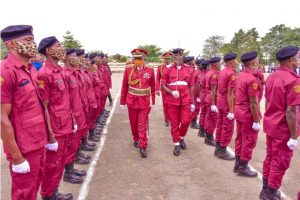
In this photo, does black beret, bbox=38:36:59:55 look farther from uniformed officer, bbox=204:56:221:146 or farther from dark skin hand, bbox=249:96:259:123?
uniformed officer, bbox=204:56:221:146

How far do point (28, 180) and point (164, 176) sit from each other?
108 inches

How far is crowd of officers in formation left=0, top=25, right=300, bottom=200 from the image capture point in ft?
10.6

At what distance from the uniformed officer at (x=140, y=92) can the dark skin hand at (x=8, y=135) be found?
376cm

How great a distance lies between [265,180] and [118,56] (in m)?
56.5

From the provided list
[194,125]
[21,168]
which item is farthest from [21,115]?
[194,125]

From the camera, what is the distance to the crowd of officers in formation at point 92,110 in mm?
3234

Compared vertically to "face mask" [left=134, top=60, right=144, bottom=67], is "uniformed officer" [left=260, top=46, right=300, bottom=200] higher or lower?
lower

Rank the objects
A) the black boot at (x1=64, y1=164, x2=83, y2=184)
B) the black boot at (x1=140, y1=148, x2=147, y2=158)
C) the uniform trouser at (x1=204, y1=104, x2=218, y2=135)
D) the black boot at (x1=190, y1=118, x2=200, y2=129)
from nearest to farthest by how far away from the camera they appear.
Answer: the black boot at (x1=64, y1=164, x2=83, y2=184) < the black boot at (x1=140, y1=148, x2=147, y2=158) < the uniform trouser at (x1=204, y1=104, x2=218, y2=135) < the black boot at (x1=190, y1=118, x2=200, y2=129)

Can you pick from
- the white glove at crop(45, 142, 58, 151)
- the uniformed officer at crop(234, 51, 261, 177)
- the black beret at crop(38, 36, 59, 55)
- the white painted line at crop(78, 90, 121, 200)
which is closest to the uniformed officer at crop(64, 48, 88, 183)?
the white painted line at crop(78, 90, 121, 200)

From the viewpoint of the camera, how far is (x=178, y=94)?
6.83 meters

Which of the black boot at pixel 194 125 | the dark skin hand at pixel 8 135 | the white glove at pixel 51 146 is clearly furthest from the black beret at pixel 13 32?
the black boot at pixel 194 125

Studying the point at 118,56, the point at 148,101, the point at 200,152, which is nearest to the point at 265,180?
the point at 200,152

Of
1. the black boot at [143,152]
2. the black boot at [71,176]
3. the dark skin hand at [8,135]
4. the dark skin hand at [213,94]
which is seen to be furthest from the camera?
the dark skin hand at [213,94]

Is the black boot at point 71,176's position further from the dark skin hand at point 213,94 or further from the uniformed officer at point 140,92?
the dark skin hand at point 213,94
